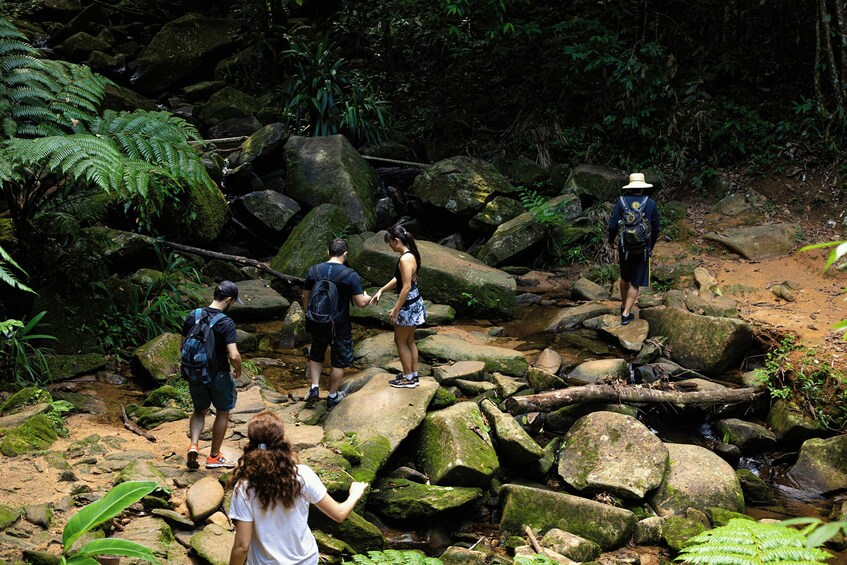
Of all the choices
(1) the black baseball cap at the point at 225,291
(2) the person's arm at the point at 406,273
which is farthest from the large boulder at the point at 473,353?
(1) the black baseball cap at the point at 225,291

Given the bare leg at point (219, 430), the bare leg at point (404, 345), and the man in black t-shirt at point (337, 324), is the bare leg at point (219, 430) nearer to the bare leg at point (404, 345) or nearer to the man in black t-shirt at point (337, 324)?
the man in black t-shirt at point (337, 324)

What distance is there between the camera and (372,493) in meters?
5.49

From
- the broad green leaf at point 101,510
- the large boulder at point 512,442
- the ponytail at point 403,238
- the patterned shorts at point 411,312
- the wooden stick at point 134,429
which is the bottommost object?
the large boulder at point 512,442

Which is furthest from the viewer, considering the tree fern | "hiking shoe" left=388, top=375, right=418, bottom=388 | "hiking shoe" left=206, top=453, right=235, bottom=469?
"hiking shoe" left=388, top=375, right=418, bottom=388

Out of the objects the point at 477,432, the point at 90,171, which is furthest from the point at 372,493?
the point at 90,171

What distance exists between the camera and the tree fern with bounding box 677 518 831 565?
111 inches

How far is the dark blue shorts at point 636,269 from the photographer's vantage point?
830cm

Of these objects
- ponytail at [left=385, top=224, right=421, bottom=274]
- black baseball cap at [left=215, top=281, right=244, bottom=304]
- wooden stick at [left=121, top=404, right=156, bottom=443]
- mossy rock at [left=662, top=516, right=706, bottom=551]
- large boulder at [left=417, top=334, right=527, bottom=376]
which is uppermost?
black baseball cap at [left=215, top=281, right=244, bottom=304]

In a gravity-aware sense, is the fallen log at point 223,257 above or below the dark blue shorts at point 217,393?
below

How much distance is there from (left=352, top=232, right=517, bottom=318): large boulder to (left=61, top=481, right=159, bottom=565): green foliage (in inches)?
246

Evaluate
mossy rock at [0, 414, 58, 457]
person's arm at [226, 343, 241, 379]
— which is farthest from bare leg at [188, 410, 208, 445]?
mossy rock at [0, 414, 58, 457]

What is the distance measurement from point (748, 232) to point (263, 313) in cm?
705

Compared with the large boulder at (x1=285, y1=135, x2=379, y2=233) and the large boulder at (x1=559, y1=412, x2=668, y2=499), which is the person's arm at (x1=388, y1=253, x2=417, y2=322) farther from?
the large boulder at (x1=285, y1=135, x2=379, y2=233)

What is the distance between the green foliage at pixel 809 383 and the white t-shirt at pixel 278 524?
17.8ft
